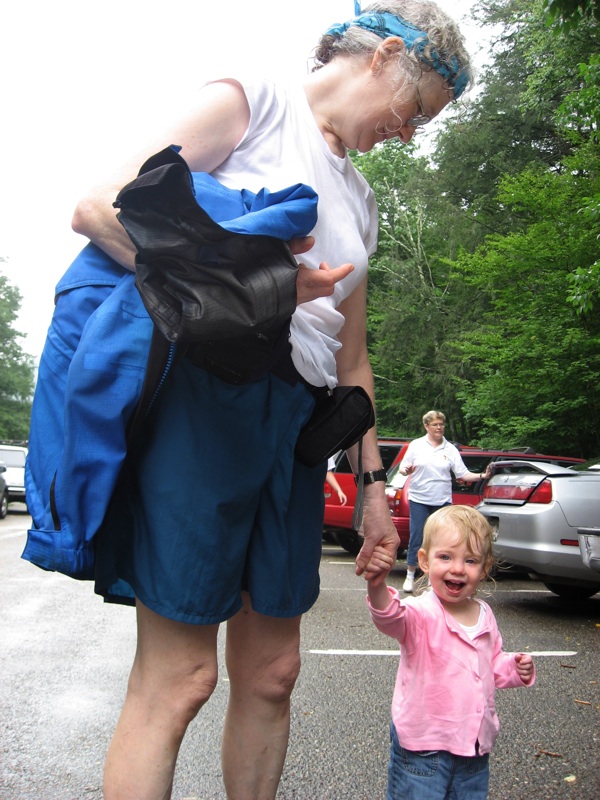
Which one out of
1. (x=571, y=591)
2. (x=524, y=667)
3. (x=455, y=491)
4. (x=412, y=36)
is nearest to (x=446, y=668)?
(x=524, y=667)

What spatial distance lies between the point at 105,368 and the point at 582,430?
17.2 m

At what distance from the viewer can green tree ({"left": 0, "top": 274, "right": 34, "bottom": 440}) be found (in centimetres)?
5306

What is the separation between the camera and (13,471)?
77.2ft

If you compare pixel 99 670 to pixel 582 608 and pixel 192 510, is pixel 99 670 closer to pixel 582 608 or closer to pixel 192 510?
pixel 192 510

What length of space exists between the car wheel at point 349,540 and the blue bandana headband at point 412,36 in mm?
10740

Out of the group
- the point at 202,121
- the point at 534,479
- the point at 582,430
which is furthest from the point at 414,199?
the point at 202,121

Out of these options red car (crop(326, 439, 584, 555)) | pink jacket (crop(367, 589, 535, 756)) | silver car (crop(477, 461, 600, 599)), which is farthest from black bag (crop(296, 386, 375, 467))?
red car (crop(326, 439, 584, 555))

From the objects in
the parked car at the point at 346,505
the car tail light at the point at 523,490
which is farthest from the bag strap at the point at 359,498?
the parked car at the point at 346,505

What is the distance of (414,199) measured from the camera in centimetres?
2753

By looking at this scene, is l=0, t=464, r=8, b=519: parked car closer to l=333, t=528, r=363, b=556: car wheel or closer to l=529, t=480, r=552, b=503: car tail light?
l=333, t=528, r=363, b=556: car wheel

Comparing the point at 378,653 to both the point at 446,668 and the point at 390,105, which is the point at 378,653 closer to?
the point at 446,668

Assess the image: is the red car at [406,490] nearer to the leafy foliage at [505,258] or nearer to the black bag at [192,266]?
the leafy foliage at [505,258]

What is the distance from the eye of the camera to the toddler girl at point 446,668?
7.34 ft

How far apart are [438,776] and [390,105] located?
1.72m
